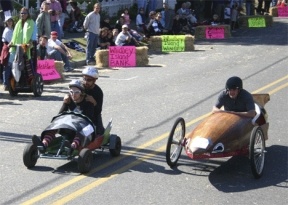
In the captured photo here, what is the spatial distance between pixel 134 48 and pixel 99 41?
7.70ft

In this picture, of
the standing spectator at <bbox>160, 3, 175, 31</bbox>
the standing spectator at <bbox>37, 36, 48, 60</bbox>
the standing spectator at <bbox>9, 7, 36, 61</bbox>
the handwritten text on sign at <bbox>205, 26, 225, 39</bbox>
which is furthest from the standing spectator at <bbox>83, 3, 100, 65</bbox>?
the handwritten text on sign at <bbox>205, 26, 225, 39</bbox>

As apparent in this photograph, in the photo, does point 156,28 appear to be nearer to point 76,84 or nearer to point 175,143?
point 76,84

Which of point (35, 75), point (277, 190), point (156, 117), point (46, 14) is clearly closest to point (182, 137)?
point (277, 190)

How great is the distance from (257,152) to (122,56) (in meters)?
12.9

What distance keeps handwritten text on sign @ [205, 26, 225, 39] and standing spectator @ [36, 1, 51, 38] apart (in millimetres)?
9413

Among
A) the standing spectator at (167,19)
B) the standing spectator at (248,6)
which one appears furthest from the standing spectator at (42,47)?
the standing spectator at (248,6)

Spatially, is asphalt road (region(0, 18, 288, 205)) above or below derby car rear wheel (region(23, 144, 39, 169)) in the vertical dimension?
below

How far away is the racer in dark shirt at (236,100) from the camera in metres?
11.9

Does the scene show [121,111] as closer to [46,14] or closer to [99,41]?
[46,14]

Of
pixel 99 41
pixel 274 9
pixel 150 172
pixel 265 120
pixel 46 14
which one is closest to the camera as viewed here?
pixel 150 172

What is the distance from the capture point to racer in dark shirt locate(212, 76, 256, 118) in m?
11.9

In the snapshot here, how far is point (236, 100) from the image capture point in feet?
39.6

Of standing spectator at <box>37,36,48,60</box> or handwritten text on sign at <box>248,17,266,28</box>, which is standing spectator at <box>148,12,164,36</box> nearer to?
handwritten text on sign at <box>248,17,266,28</box>

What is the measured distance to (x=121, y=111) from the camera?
16219 millimetres
